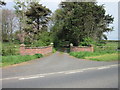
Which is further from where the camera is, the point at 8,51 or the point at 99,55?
the point at 99,55

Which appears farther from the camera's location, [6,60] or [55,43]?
[55,43]

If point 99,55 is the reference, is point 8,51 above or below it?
above

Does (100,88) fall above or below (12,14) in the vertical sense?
below

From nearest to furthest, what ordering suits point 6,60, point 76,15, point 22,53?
point 6,60 < point 22,53 < point 76,15

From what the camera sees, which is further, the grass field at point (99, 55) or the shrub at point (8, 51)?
the shrub at point (8, 51)

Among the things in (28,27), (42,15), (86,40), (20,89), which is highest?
(42,15)

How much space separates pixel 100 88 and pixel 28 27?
29359 mm

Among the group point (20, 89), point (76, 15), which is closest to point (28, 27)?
point (76, 15)

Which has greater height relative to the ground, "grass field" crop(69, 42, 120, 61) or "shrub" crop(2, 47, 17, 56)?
"shrub" crop(2, 47, 17, 56)

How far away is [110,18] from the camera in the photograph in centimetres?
4009

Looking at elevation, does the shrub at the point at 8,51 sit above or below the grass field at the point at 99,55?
above

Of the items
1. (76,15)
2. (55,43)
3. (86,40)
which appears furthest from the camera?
(55,43)

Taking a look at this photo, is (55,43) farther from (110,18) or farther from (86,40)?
(110,18)

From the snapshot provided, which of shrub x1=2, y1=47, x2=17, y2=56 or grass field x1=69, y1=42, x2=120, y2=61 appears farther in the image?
shrub x1=2, y1=47, x2=17, y2=56
